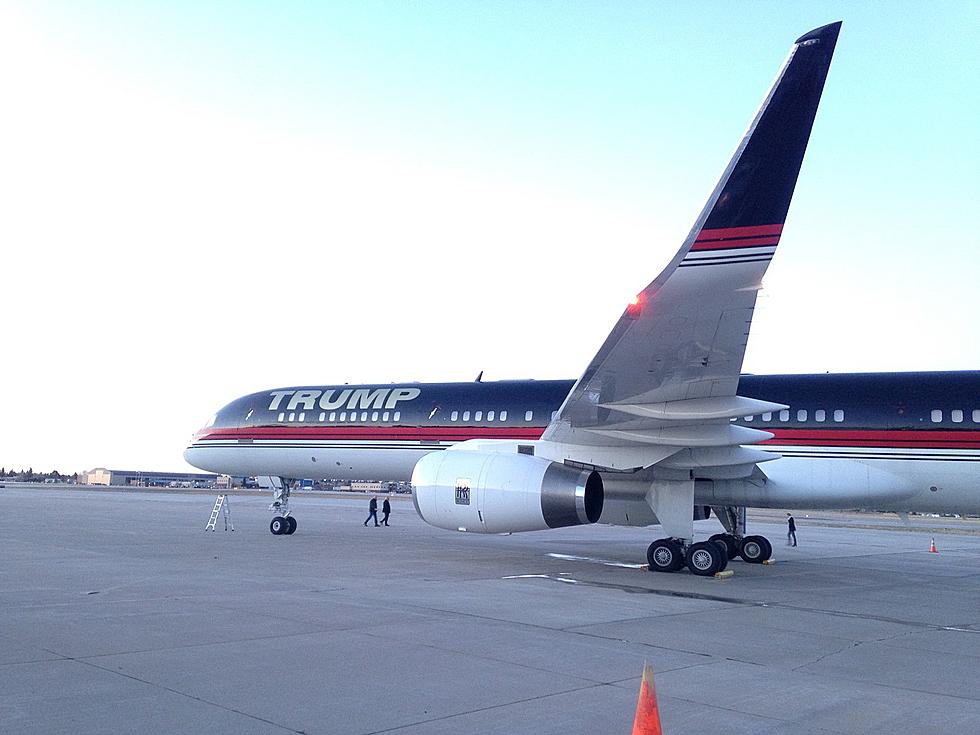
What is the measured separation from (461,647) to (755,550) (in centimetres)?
1100

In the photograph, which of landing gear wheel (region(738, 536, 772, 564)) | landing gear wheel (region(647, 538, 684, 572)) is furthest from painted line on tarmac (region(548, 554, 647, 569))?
landing gear wheel (region(738, 536, 772, 564))

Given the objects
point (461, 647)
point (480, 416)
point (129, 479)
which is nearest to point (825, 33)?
point (461, 647)

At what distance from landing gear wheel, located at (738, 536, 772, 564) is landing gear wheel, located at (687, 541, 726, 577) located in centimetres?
327

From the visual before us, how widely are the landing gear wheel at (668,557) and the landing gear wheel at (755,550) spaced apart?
133 inches

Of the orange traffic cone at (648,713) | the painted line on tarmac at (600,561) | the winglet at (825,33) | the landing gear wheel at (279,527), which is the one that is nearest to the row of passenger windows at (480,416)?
the painted line on tarmac at (600,561)

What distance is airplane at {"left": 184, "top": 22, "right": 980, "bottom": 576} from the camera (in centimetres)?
902

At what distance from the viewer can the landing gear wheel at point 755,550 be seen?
16.1 meters

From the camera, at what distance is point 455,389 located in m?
19.6

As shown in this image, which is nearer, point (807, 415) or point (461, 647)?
point (461, 647)

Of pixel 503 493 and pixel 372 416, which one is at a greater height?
pixel 372 416

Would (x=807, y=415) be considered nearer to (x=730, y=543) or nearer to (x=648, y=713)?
(x=730, y=543)

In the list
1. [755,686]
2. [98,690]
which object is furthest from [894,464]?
[98,690]

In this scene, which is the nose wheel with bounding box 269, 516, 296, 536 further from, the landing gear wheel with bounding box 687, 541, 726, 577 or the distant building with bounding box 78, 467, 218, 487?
the distant building with bounding box 78, 467, 218, 487

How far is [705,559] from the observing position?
1312 cm
